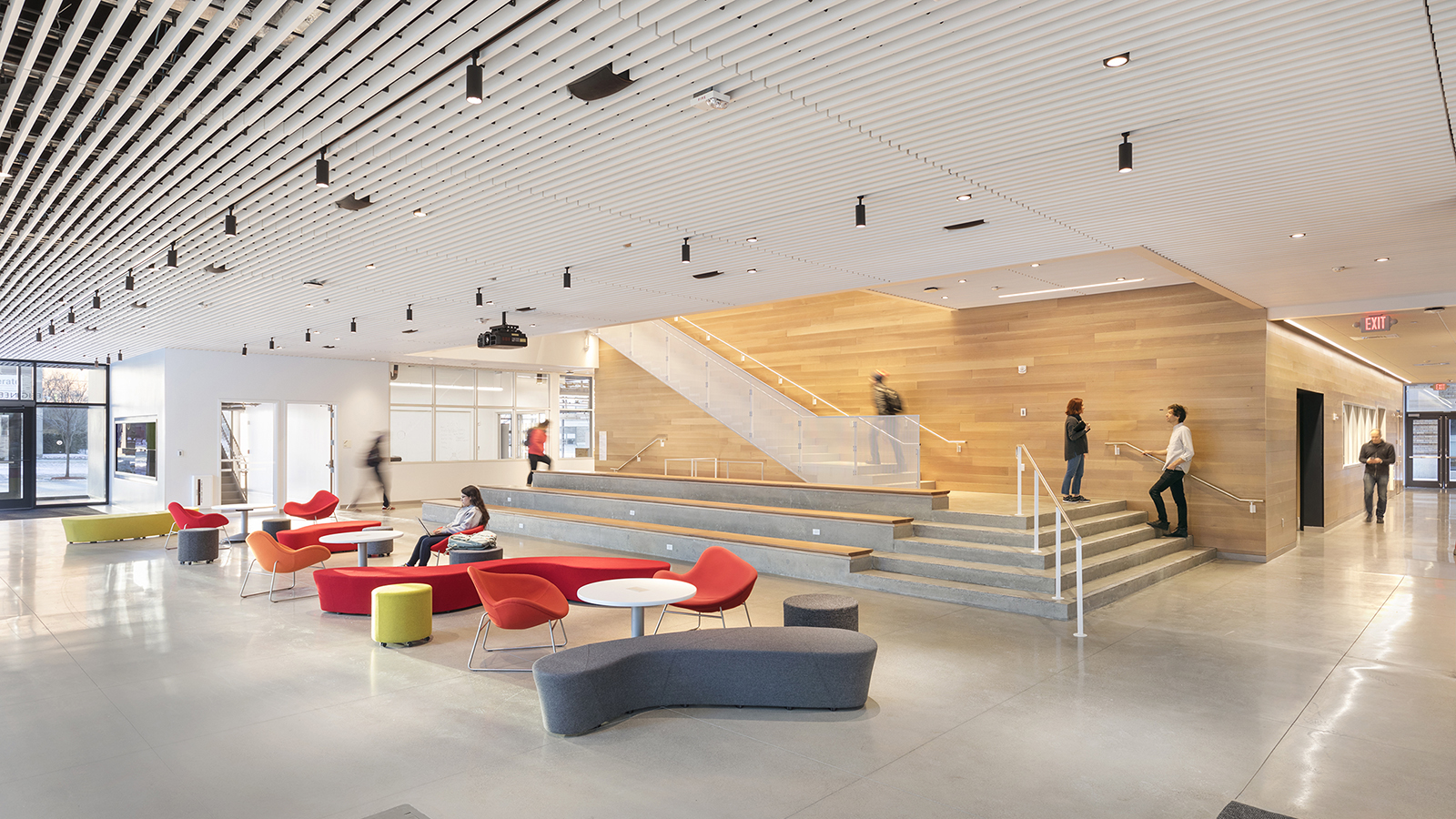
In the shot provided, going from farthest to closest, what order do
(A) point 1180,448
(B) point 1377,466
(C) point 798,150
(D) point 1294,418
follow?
(B) point 1377,466 < (D) point 1294,418 < (A) point 1180,448 < (C) point 798,150

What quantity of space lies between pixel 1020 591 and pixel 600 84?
632cm

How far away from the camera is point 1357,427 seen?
1695 centimetres

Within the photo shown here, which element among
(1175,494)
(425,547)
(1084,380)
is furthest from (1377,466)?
(425,547)

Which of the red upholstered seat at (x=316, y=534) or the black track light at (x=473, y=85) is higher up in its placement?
the black track light at (x=473, y=85)

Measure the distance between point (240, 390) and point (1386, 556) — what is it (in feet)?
66.2

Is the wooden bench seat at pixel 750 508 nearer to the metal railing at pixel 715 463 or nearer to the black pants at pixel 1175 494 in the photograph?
the metal railing at pixel 715 463

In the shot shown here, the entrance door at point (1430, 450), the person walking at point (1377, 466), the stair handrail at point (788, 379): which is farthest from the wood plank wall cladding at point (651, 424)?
the entrance door at point (1430, 450)

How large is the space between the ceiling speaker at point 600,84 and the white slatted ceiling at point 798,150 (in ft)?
0.21

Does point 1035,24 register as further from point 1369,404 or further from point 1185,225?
point 1369,404

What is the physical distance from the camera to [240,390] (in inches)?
674

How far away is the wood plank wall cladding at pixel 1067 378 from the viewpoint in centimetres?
1079

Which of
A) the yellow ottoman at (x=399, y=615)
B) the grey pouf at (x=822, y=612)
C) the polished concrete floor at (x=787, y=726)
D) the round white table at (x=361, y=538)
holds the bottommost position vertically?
the polished concrete floor at (x=787, y=726)

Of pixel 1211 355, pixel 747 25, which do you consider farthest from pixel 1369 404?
pixel 747 25

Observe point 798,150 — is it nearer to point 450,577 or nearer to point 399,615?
point 399,615
